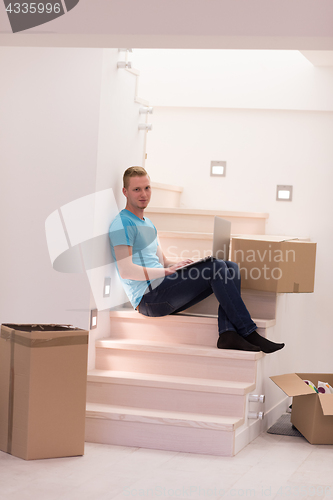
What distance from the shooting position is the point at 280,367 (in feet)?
11.8

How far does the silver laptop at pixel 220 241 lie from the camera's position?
309 cm

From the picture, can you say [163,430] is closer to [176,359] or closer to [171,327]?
[176,359]

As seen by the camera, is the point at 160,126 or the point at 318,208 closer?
the point at 318,208

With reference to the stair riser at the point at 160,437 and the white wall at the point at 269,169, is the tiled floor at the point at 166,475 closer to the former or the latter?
the stair riser at the point at 160,437

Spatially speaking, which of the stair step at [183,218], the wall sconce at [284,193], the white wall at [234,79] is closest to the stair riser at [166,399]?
the stair step at [183,218]

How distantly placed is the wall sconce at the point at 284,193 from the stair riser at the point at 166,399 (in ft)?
6.61

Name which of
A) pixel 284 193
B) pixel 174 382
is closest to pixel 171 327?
pixel 174 382

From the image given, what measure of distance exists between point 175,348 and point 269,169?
1.95 metres

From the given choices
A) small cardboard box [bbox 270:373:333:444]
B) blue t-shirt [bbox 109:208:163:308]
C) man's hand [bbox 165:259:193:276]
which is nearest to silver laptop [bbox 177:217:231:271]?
man's hand [bbox 165:259:193:276]

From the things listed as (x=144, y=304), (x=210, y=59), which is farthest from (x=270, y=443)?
(x=210, y=59)

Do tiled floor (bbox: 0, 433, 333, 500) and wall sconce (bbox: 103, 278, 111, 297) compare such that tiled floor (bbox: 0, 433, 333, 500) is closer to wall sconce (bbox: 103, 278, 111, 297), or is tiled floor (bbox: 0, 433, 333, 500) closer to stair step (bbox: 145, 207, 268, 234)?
wall sconce (bbox: 103, 278, 111, 297)

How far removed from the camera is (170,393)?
2.84 meters

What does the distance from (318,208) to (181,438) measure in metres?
2.27

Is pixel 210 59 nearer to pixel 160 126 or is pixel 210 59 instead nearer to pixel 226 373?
pixel 160 126
